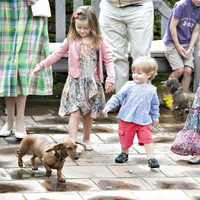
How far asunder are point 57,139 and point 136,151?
872 millimetres

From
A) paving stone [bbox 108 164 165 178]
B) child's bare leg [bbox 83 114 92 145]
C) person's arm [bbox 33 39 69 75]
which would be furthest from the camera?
Answer: child's bare leg [bbox 83 114 92 145]

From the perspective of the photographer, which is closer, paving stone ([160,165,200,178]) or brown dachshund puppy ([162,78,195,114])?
paving stone ([160,165,200,178])

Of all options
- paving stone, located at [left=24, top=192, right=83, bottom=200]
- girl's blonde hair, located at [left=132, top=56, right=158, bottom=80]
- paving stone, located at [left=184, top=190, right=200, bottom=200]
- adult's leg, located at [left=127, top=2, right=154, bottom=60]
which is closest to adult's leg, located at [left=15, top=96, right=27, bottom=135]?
girl's blonde hair, located at [left=132, top=56, right=158, bottom=80]

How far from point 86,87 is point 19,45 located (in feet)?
2.85

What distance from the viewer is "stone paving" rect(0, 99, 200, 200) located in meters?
6.24

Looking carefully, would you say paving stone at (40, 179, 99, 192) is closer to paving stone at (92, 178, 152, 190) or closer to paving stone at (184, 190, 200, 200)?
paving stone at (92, 178, 152, 190)

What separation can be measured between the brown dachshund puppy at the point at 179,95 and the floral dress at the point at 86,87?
2041 millimetres

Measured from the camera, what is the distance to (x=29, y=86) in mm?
8008

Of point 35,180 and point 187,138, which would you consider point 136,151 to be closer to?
point 187,138

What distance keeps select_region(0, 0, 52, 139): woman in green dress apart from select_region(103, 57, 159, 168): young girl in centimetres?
111

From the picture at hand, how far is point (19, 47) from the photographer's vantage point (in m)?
7.88

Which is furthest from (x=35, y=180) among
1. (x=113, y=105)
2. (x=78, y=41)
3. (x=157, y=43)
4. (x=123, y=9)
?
(x=157, y=43)

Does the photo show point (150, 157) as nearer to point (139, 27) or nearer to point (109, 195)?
point (109, 195)

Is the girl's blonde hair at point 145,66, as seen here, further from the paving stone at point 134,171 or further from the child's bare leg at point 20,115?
the child's bare leg at point 20,115
